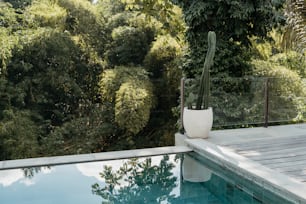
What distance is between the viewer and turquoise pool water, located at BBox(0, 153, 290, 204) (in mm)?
4168

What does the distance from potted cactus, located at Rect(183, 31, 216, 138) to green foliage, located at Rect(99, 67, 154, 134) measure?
2.60m

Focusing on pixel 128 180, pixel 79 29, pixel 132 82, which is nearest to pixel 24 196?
pixel 128 180

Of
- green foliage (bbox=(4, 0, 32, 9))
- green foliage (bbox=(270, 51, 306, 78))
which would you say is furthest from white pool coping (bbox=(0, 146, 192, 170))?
green foliage (bbox=(4, 0, 32, 9))

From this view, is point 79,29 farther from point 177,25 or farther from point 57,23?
point 177,25

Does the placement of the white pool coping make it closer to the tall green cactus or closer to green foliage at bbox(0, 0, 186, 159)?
the tall green cactus

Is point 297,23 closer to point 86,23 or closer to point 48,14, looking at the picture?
point 86,23

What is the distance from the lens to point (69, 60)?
31.5 feet

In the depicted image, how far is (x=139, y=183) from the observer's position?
4.70m

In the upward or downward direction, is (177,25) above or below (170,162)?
above

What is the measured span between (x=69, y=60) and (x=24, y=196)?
5898 millimetres

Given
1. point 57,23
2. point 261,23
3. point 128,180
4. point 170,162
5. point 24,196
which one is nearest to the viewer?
point 24,196

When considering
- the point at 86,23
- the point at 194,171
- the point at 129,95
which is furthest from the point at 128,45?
the point at 194,171

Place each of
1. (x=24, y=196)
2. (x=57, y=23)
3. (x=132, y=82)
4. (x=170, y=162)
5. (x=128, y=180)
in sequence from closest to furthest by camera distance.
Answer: (x=24, y=196)
(x=128, y=180)
(x=170, y=162)
(x=132, y=82)
(x=57, y=23)

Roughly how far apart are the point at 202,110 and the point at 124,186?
2.21 m
